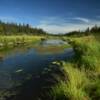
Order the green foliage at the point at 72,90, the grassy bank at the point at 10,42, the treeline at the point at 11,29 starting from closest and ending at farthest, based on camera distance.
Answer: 1. the green foliage at the point at 72,90
2. the grassy bank at the point at 10,42
3. the treeline at the point at 11,29

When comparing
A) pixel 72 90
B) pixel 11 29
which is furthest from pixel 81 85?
pixel 11 29

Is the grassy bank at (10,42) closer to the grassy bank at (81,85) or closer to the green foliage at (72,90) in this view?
the grassy bank at (81,85)

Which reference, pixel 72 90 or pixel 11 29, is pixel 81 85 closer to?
pixel 72 90

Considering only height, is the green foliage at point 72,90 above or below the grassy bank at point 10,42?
above

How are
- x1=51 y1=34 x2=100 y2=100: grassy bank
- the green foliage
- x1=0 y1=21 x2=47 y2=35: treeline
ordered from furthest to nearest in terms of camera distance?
1. x1=0 y1=21 x2=47 y2=35: treeline
2. x1=51 y1=34 x2=100 y2=100: grassy bank
3. the green foliage

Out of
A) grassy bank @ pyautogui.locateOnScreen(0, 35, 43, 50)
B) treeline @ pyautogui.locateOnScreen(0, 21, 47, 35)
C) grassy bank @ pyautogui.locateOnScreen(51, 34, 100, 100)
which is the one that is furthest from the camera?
treeline @ pyautogui.locateOnScreen(0, 21, 47, 35)

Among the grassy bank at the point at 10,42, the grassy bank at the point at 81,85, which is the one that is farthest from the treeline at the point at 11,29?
the grassy bank at the point at 81,85

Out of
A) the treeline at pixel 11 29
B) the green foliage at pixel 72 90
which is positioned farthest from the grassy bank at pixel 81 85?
the treeline at pixel 11 29

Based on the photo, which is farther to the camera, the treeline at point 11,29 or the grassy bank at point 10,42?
the treeline at point 11,29

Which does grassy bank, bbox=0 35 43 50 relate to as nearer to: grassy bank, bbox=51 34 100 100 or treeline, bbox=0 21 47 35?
grassy bank, bbox=51 34 100 100

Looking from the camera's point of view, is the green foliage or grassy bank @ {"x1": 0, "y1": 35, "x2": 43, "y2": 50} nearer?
the green foliage

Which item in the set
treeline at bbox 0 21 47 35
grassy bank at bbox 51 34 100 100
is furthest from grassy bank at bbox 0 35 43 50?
treeline at bbox 0 21 47 35

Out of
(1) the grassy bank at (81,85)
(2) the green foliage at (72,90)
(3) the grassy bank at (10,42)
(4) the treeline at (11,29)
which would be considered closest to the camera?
(2) the green foliage at (72,90)

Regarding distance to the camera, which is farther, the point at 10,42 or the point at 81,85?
the point at 10,42
